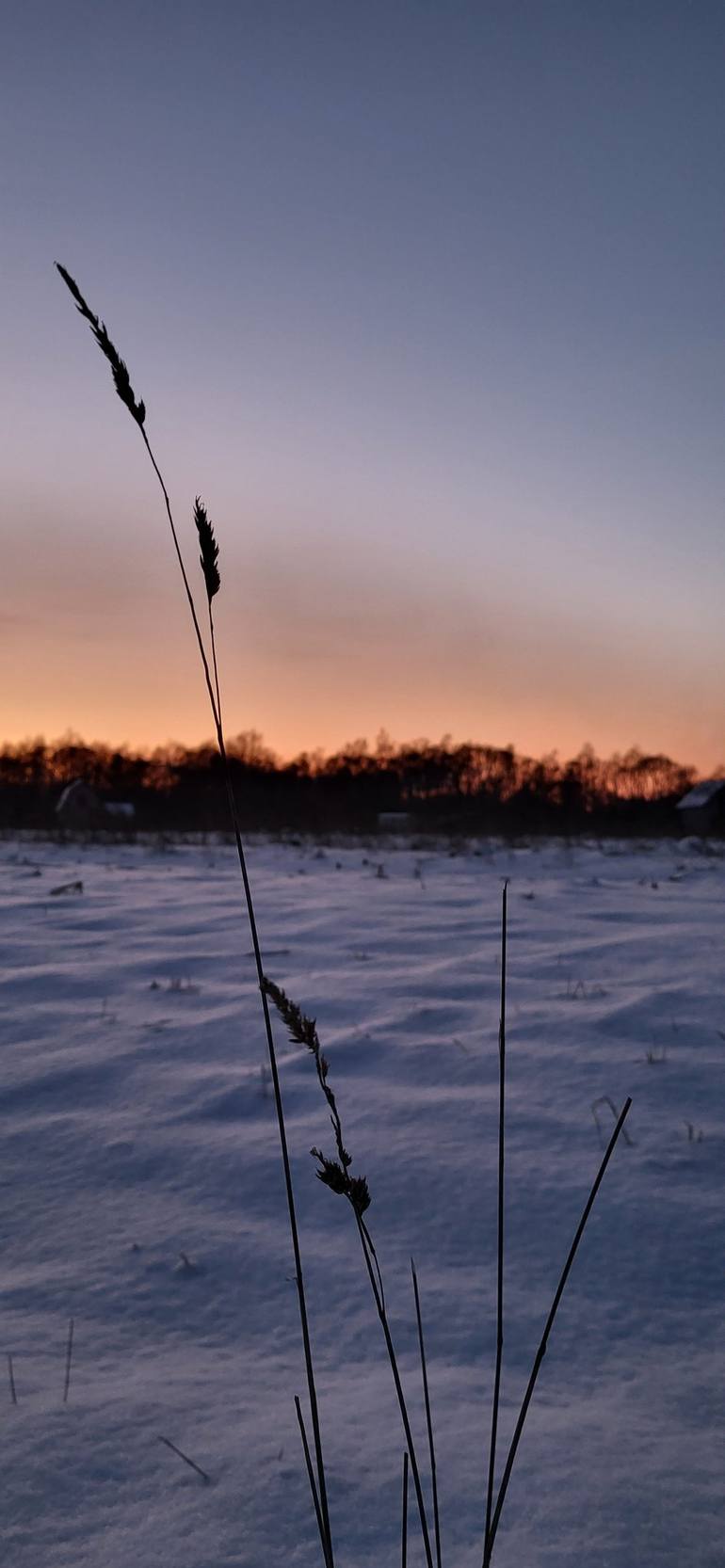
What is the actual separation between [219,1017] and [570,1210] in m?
1.72

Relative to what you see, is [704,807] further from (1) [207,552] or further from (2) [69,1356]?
(1) [207,552]

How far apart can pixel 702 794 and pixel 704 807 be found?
70 cm

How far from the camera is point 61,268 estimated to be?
0.76 meters

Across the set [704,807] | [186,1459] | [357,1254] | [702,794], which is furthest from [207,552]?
[702,794]

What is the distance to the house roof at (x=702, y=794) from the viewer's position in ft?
125

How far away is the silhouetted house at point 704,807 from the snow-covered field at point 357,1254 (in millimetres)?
35032

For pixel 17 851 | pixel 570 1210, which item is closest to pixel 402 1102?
pixel 570 1210

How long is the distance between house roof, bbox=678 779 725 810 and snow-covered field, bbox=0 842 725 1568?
117 ft

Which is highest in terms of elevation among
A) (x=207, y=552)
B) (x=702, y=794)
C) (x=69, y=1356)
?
(x=702, y=794)

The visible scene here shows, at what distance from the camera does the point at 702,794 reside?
38562mm

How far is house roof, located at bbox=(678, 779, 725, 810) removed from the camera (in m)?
38.1

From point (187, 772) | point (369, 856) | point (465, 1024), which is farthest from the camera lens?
point (187, 772)

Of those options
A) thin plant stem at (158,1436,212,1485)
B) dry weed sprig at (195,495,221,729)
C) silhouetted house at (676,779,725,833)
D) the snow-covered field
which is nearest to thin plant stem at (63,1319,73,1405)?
the snow-covered field

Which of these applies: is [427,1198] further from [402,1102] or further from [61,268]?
[61,268]
